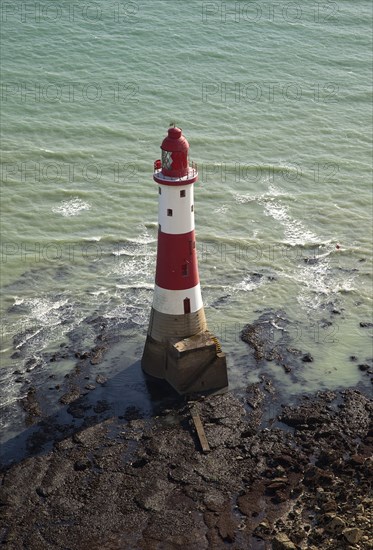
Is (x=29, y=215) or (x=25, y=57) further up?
(x=25, y=57)

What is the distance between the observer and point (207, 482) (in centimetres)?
4131

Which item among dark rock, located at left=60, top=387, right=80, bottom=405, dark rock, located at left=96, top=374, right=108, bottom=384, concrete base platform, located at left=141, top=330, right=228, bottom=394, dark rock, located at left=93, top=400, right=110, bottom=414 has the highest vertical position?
concrete base platform, located at left=141, top=330, right=228, bottom=394

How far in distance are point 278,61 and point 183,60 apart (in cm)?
768

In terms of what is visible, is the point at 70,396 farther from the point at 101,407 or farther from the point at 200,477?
the point at 200,477

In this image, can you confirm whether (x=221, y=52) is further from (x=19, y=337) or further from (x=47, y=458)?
(x=47, y=458)

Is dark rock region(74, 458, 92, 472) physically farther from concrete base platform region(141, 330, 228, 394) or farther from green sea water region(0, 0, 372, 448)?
concrete base platform region(141, 330, 228, 394)

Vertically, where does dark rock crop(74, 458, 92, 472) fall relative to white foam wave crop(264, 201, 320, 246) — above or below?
below

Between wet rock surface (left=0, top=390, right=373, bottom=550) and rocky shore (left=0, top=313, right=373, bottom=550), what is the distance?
0.15ft

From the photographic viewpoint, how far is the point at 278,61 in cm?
8100

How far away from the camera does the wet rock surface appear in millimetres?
38375

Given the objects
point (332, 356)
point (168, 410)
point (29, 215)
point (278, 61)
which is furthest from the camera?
point (278, 61)

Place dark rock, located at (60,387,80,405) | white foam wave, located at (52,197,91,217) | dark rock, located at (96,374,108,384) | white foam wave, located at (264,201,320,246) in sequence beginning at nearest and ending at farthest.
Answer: dark rock, located at (60,387,80,405) < dark rock, located at (96,374,108,384) < white foam wave, located at (264,201,320,246) < white foam wave, located at (52,197,91,217)

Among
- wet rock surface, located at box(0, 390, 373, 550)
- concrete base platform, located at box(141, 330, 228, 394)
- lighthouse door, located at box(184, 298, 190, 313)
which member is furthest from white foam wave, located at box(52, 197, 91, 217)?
wet rock surface, located at box(0, 390, 373, 550)

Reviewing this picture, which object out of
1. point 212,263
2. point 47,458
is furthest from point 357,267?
point 47,458
